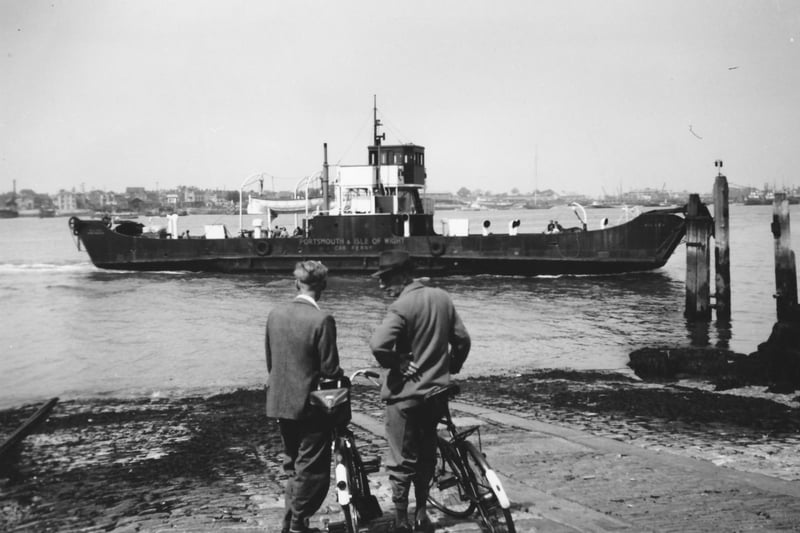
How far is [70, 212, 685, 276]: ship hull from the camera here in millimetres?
28625

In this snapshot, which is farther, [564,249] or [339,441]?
[564,249]

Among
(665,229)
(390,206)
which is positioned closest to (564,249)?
(665,229)

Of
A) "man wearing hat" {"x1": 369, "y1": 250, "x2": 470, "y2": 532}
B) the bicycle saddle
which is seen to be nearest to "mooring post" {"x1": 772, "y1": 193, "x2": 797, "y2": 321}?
the bicycle saddle

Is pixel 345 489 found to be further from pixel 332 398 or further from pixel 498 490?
pixel 498 490

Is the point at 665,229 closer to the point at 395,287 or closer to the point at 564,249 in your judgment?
the point at 564,249

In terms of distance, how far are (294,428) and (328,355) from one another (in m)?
0.46

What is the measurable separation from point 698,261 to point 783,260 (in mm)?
3168

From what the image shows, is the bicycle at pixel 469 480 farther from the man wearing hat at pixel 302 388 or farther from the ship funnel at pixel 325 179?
the ship funnel at pixel 325 179

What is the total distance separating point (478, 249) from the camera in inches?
1149

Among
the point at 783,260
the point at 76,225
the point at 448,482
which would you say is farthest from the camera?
the point at 76,225

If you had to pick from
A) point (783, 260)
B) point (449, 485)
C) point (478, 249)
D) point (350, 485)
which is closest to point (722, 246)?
point (783, 260)

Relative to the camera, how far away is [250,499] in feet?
17.6

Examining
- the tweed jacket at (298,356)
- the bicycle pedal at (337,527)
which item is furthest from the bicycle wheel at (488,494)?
the tweed jacket at (298,356)

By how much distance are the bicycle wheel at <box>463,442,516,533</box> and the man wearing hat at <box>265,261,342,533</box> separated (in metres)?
0.83
